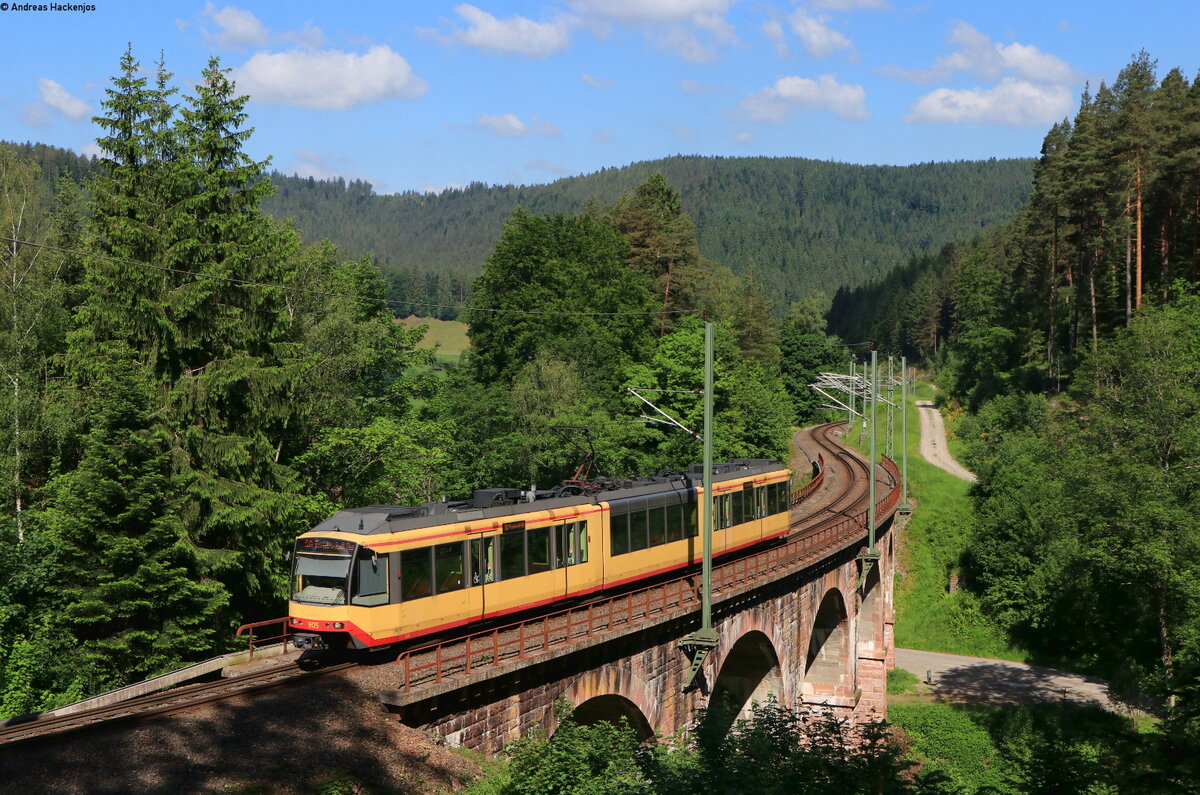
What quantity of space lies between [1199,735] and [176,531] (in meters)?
25.7

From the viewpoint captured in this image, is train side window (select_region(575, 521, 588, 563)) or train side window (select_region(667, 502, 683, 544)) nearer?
train side window (select_region(575, 521, 588, 563))

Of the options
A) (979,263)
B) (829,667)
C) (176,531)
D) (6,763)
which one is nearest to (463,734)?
(6,763)

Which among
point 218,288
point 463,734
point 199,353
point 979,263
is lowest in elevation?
point 463,734

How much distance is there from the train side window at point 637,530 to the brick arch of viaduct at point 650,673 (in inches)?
106

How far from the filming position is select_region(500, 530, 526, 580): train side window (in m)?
21.1

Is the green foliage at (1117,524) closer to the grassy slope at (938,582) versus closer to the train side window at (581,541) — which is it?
the grassy slope at (938,582)

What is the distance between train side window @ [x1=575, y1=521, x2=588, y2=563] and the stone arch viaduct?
129cm

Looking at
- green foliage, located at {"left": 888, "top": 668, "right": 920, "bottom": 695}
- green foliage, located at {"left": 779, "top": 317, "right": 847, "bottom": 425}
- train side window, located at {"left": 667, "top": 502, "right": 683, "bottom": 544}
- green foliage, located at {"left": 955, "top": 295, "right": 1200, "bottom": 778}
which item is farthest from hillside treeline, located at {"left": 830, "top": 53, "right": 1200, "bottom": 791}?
green foliage, located at {"left": 779, "top": 317, "right": 847, "bottom": 425}

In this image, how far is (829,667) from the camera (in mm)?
41625

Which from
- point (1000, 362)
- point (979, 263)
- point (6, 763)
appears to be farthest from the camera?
point (979, 263)

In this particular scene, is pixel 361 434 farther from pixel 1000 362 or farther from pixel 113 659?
pixel 1000 362

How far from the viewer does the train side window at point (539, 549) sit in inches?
864

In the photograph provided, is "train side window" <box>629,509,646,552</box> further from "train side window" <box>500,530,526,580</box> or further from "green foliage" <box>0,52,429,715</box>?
"green foliage" <box>0,52,429,715</box>

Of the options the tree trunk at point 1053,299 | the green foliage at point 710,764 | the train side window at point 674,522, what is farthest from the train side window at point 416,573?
the tree trunk at point 1053,299
